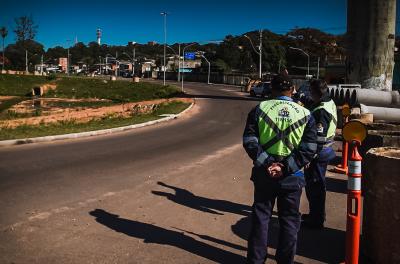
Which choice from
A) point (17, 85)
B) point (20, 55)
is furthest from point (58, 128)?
point (20, 55)

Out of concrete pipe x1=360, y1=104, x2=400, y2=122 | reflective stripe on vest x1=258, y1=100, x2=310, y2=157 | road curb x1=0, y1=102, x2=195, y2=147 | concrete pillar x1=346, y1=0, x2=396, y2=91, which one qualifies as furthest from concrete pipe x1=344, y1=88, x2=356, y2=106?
reflective stripe on vest x1=258, y1=100, x2=310, y2=157

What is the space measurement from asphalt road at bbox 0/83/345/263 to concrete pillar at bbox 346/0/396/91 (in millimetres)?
15468

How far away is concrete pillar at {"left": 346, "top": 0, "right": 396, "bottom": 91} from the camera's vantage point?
24.4 metres

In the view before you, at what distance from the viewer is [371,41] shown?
24844mm

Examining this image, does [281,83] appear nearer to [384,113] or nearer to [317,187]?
[317,187]

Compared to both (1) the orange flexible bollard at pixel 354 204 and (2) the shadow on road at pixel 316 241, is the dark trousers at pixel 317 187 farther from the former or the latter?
(1) the orange flexible bollard at pixel 354 204

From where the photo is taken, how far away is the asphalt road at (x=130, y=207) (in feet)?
16.3

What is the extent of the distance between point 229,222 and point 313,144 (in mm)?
2193

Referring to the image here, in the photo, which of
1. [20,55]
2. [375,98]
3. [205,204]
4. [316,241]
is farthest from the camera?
[20,55]

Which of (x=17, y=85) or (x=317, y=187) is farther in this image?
(x=17, y=85)

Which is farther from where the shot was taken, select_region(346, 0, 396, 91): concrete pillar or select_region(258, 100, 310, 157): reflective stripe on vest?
select_region(346, 0, 396, 91): concrete pillar

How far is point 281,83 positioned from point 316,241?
2.05 m

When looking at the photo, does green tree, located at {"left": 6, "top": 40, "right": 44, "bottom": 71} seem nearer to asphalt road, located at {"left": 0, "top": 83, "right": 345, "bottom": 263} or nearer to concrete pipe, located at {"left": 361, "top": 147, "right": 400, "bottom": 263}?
asphalt road, located at {"left": 0, "top": 83, "right": 345, "bottom": 263}

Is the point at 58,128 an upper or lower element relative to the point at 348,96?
lower
